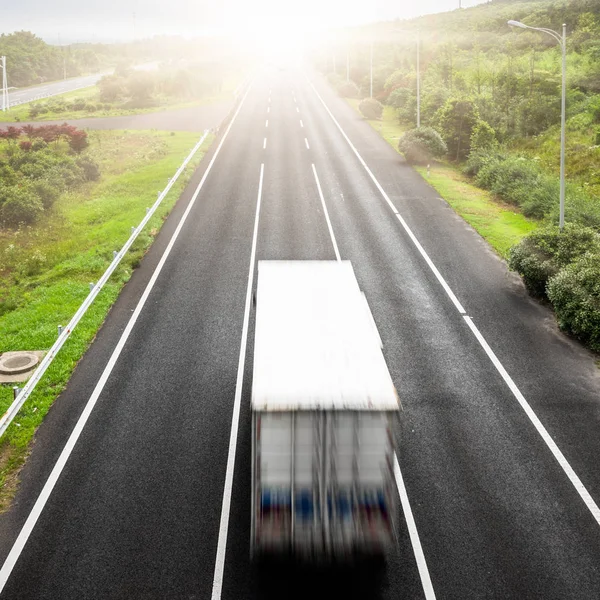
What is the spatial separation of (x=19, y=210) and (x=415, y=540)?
23787 mm

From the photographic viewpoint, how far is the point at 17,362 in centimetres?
1392

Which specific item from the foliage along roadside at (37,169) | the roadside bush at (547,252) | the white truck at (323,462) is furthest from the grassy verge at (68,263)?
the roadside bush at (547,252)

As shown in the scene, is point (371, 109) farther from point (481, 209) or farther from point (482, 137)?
point (481, 209)

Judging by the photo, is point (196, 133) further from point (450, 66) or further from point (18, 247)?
point (450, 66)

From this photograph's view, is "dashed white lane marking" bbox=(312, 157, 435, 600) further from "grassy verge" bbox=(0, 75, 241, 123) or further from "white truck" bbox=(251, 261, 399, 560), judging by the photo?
"grassy verge" bbox=(0, 75, 241, 123)

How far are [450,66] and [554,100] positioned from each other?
18347 millimetres

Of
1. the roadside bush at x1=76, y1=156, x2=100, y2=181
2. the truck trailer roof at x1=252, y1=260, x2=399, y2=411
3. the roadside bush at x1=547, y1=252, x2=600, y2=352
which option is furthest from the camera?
the roadside bush at x1=76, y1=156, x2=100, y2=181

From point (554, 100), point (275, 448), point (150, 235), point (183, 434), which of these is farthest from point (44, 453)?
point (554, 100)

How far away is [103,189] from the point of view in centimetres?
2969

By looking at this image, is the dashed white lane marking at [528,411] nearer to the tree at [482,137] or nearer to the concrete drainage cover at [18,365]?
the concrete drainage cover at [18,365]

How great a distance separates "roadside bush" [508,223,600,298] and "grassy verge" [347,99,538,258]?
2.73m

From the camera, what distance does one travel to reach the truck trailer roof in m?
8.02

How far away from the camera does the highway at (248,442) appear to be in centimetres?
864

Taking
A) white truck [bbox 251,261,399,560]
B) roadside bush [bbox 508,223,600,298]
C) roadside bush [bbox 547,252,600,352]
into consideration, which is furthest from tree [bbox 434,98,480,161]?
white truck [bbox 251,261,399,560]
